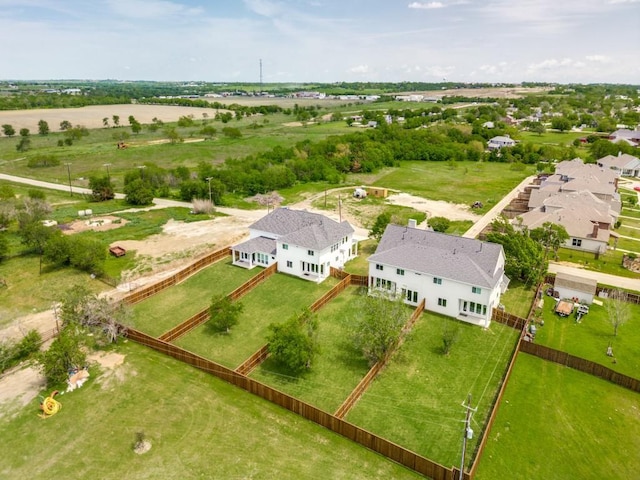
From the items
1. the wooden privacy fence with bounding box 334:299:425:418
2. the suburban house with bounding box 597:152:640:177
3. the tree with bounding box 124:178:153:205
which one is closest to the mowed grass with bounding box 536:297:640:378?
the wooden privacy fence with bounding box 334:299:425:418

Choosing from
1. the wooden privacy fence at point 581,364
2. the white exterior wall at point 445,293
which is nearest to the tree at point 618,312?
the wooden privacy fence at point 581,364

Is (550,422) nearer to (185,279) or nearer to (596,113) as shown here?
(185,279)

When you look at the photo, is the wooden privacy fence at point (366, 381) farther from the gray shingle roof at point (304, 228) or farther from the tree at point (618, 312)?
the tree at point (618, 312)

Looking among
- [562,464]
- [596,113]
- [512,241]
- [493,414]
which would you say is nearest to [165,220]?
[512,241]

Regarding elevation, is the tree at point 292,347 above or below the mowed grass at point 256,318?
above

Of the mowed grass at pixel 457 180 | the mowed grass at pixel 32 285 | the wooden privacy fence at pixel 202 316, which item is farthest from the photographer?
the mowed grass at pixel 457 180

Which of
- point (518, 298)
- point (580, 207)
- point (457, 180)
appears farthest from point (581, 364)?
point (457, 180)

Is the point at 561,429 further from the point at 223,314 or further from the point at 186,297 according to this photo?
the point at 186,297
